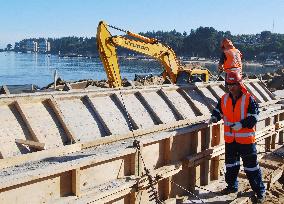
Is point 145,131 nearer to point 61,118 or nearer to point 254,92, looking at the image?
point 61,118

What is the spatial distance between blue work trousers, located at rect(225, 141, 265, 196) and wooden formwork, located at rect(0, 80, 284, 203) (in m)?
0.46

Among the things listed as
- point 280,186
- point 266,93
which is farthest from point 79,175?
point 266,93

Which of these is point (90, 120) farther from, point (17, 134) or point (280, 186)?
point (280, 186)

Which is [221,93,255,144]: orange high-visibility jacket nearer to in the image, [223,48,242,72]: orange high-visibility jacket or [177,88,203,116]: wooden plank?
[177,88,203,116]: wooden plank

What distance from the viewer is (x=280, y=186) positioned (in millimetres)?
7320

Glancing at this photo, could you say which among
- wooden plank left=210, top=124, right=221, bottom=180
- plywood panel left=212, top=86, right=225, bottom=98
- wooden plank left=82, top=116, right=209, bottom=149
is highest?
plywood panel left=212, top=86, right=225, bottom=98

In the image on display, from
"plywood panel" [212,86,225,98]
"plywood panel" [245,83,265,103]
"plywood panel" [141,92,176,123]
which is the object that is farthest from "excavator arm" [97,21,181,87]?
"plywood panel" [141,92,176,123]

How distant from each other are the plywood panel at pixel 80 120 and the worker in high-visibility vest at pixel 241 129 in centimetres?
214

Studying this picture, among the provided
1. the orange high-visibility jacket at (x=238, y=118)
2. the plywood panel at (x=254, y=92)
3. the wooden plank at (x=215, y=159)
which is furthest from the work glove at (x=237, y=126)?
the plywood panel at (x=254, y=92)

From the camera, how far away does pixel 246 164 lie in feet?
20.8

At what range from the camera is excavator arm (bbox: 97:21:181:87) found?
12.0m

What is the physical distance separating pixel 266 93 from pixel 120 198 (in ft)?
25.6

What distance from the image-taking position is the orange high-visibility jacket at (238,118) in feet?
20.3

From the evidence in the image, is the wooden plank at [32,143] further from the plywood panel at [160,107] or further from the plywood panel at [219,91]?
the plywood panel at [219,91]
